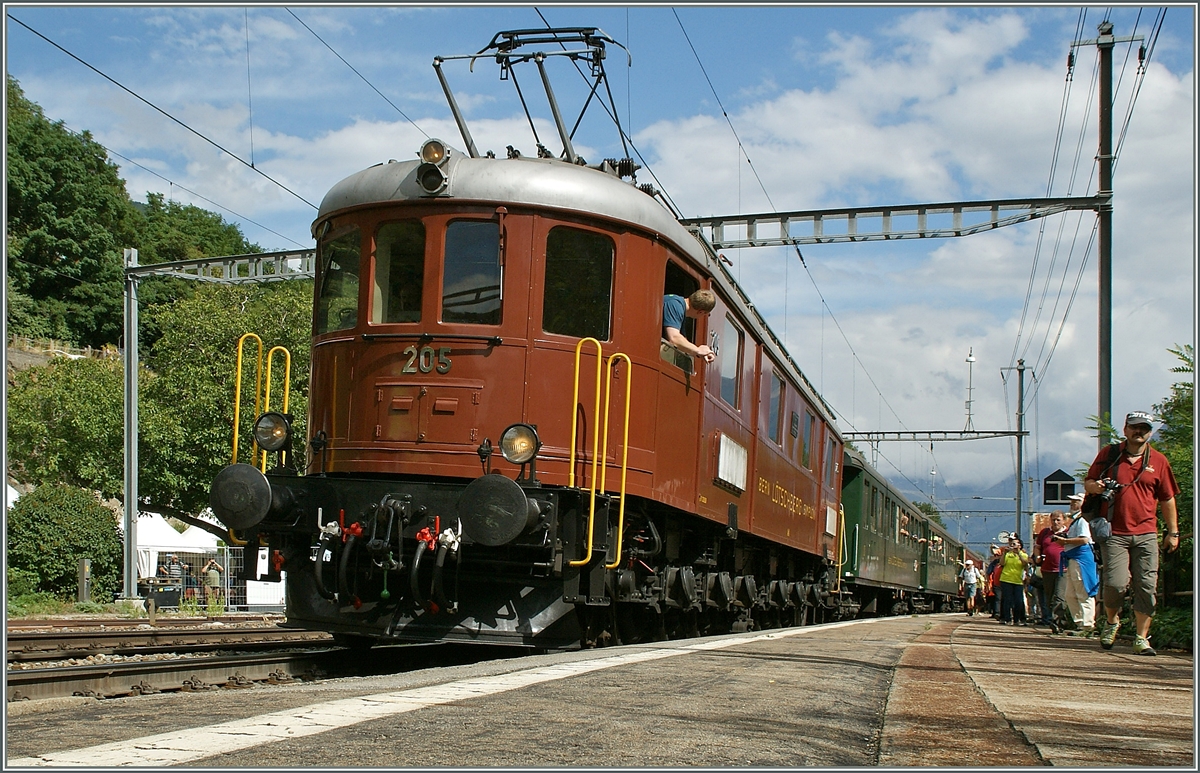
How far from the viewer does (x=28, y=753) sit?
3.12m

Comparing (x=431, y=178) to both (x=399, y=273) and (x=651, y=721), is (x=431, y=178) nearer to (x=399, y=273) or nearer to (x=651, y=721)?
(x=399, y=273)

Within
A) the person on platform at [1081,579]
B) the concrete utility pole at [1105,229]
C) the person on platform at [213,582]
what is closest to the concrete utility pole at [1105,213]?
the concrete utility pole at [1105,229]

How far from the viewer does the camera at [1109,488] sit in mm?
7727

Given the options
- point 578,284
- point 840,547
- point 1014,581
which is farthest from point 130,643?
point 1014,581

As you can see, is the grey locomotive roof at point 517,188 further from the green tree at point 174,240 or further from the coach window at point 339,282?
the green tree at point 174,240

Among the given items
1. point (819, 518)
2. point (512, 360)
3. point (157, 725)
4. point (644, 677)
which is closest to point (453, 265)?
point (512, 360)

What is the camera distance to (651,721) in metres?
3.56

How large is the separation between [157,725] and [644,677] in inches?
82.2

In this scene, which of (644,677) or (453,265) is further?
(453,265)

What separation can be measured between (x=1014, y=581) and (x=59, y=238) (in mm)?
47143

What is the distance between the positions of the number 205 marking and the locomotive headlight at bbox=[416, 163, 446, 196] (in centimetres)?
111

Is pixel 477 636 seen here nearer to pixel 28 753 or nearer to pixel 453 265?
pixel 453 265

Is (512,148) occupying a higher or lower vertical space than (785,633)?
higher

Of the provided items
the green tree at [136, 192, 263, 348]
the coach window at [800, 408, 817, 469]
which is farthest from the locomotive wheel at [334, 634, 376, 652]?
the green tree at [136, 192, 263, 348]
